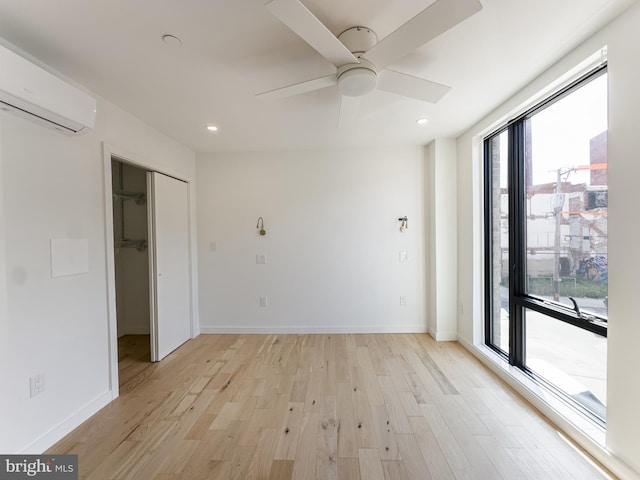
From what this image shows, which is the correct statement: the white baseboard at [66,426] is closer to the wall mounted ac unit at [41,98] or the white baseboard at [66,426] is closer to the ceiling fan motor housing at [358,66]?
the wall mounted ac unit at [41,98]

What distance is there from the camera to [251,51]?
4.95ft

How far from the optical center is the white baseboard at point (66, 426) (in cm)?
152

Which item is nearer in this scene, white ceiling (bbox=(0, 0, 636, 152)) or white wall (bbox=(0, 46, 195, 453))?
white ceiling (bbox=(0, 0, 636, 152))

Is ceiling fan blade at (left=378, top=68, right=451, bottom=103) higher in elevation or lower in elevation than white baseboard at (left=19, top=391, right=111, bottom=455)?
higher

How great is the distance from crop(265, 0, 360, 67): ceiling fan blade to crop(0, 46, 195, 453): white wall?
167cm

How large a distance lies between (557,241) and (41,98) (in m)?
3.39

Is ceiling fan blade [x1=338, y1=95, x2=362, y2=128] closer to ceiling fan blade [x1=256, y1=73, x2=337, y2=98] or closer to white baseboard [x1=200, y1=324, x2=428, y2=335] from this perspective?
ceiling fan blade [x1=256, y1=73, x2=337, y2=98]

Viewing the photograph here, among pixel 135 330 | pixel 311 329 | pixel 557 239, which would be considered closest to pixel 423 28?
pixel 557 239

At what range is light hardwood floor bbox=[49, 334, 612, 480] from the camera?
1433mm

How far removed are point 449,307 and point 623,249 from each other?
1.97m

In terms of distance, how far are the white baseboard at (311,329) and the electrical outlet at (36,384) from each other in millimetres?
1897

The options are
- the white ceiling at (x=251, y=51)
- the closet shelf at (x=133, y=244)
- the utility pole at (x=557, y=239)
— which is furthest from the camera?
the closet shelf at (x=133, y=244)

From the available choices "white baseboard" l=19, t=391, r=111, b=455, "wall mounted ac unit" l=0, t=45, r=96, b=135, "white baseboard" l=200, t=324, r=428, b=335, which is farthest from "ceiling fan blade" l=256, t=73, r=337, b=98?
"white baseboard" l=200, t=324, r=428, b=335

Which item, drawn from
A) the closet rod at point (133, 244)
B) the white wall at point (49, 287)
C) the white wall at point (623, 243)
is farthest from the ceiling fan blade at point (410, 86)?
the closet rod at point (133, 244)
